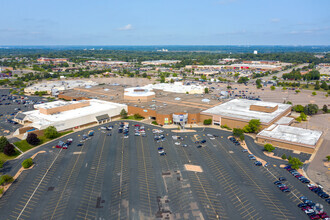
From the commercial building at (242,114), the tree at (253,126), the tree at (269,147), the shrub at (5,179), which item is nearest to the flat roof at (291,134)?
the tree at (253,126)

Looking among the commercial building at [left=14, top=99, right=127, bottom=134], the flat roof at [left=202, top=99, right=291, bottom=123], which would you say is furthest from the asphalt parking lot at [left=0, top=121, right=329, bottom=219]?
the flat roof at [left=202, top=99, right=291, bottom=123]

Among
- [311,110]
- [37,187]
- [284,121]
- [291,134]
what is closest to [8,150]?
[37,187]

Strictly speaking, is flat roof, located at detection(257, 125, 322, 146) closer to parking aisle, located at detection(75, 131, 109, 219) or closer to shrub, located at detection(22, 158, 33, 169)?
parking aisle, located at detection(75, 131, 109, 219)

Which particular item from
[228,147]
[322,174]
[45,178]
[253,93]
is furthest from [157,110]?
[253,93]

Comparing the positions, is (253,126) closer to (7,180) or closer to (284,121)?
(284,121)

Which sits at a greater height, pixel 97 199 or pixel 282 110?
pixel 282 110

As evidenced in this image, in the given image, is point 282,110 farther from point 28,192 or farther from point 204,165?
point 28,192
